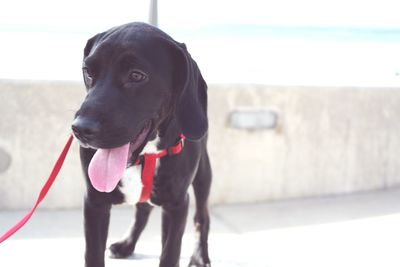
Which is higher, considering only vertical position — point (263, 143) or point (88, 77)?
point (88, 77)

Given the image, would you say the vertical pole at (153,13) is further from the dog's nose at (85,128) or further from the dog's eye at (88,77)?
the dog's nose at (85,128)

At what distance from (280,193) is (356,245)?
3.25 ft

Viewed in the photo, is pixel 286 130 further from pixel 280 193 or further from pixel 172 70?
pixel 172 70

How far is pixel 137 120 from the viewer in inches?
76.7

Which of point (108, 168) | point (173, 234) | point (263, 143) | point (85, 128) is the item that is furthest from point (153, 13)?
point (85, 128)

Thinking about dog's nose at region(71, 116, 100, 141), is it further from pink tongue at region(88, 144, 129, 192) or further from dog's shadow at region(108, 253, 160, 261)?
dog's shadow at region(108, 253, 160, 261)

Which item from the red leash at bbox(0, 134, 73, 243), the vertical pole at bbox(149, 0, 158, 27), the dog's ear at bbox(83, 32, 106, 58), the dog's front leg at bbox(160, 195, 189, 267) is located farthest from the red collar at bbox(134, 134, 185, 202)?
the vertical pole at bbox(149, 0, 158, 27)

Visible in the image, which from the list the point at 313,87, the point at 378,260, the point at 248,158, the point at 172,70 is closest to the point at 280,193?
the point at 248,158

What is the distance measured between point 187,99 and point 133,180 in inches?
15.4

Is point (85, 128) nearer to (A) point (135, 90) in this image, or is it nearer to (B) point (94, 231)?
(A) point (135, 90)

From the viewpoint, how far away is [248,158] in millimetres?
4066

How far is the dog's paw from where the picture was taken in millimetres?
2957

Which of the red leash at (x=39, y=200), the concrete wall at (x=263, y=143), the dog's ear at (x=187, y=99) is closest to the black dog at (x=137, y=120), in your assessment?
the dog's ear at (x=187, y=99)

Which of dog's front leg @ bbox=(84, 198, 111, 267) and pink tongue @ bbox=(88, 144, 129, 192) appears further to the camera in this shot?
dog's front leg @ bbox=(84, 198, 111, 267)
